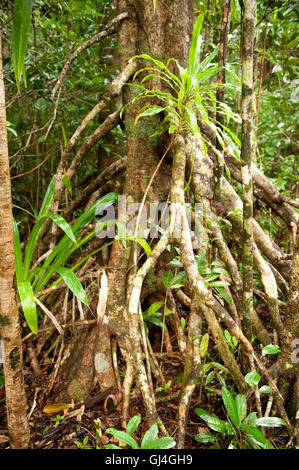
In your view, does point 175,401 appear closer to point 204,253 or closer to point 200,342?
point 200,342

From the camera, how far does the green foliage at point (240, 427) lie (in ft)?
Result: 4.26

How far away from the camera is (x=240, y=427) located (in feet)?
4.40

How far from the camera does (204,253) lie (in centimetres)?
177

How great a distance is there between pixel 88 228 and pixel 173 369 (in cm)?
103

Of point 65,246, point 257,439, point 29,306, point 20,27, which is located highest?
point 20,27

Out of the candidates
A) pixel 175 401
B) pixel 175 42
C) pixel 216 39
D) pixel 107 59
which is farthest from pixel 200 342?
pixel 216 39

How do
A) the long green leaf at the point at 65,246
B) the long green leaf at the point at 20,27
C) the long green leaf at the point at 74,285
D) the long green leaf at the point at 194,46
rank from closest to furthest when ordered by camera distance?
1. the long green leaf at the point at 20,27
2. the long green leaf at the point at 194,46
3. the long green leaf at the point at 74,285
4. the long green leaf at the point at 65,246

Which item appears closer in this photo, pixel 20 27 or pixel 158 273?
pixel 20 27

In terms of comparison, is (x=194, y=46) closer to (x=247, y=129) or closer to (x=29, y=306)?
(x=247, y=129)

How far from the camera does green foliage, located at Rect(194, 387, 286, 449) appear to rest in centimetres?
130

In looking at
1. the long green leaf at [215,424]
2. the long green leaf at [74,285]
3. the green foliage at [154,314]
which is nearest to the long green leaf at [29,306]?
the long green leaf at [74,285]

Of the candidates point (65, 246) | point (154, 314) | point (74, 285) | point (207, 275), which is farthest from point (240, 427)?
point (65, 246)

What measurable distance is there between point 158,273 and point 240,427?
99 cm

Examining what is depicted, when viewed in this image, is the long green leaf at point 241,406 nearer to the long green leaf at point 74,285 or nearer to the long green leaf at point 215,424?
the long green leaf at point 215,424
